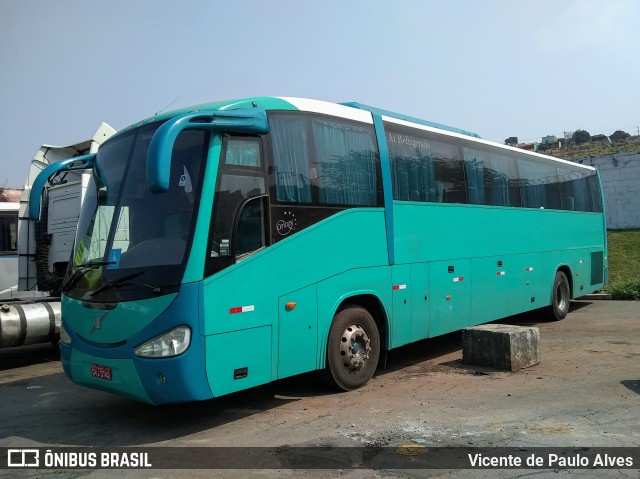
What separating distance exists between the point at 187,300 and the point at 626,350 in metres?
7.36

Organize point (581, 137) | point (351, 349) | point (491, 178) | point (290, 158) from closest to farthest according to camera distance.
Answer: point (290, 158) < point (351, 349) < point (491, 178) < point (581, 137)

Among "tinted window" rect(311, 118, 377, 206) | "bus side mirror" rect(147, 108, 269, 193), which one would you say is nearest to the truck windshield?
"bus side mirror" rect(147, 108, 269, 193)

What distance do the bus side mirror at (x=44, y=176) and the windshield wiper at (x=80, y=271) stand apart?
2.21ft

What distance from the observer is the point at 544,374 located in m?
7.55

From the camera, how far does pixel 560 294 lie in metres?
12.7

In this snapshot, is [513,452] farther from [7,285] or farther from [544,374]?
[7,285]

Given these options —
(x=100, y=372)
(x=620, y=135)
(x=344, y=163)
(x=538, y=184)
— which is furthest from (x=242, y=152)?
(x=620, y=135)

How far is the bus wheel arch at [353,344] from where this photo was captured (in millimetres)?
6648

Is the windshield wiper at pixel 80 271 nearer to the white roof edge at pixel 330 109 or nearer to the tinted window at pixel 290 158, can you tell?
the tinted window at pixel 290 158

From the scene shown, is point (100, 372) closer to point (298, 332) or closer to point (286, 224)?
point (298, 332)

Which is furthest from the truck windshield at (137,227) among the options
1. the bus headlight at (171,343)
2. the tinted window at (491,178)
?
the tinted window at (491,178)

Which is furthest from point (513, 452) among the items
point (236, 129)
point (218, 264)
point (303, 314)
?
point (236, 129)

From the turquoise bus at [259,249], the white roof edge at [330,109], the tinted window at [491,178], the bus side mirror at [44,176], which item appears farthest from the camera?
the tinted window at [491,178]

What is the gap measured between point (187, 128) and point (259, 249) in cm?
142
